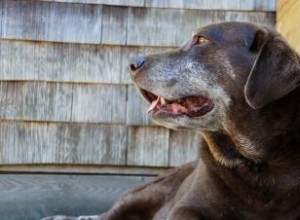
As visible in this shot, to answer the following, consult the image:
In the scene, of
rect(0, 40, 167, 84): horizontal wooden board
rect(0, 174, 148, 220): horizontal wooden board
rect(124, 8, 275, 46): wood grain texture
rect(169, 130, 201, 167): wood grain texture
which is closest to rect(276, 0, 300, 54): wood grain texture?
rect(124, 8, 275, 46): wood grain texture

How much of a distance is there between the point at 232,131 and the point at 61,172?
66.9 inches

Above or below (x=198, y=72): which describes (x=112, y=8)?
above

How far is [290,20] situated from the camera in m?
4.21

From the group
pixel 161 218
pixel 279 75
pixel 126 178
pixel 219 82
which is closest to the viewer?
pixel 279 75

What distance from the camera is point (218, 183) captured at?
317cm

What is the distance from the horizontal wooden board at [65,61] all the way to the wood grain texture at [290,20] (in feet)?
2.64

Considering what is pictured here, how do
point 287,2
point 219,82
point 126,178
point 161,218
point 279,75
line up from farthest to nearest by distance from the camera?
1. point 126,178
2. point 287,2
3. point 161,218
4. point 219,82
5. point 279,75

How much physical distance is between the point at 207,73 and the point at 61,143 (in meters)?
1.58

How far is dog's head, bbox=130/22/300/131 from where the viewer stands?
309cm

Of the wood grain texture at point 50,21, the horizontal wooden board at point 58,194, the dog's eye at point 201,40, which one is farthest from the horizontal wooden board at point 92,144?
the dog's eye at point 201,40

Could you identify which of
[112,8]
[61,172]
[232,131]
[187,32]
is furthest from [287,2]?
[61,172]

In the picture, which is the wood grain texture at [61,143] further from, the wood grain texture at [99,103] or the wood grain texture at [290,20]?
the wood grain texture at [290,20]

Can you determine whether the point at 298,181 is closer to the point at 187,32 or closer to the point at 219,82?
the point at 219,82

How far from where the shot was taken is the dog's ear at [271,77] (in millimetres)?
2904
